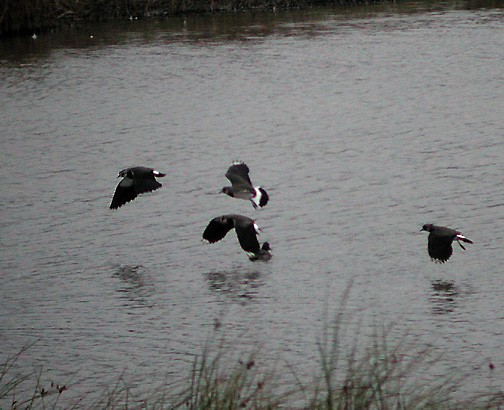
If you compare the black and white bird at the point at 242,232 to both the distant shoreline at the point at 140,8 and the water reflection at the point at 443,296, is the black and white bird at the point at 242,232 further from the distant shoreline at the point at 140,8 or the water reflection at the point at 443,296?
the distant shoreline at the point at 140,8

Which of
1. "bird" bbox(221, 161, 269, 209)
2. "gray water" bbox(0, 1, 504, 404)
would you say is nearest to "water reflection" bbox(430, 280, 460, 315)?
"gray water" bbox(0, 1, 504, 404)

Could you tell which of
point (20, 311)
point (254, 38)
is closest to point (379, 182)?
point (20, 311)

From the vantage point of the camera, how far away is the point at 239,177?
364 inches

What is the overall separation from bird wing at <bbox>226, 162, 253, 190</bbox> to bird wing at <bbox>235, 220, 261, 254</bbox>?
699 mm

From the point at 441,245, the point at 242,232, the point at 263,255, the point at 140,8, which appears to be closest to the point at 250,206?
the point at 263,255

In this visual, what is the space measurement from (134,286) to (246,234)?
957 millimetres

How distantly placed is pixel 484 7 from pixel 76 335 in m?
22.5

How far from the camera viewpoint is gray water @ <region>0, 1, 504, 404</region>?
7.31 meters

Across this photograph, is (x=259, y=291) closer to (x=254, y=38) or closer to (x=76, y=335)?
(x=76, y=335)

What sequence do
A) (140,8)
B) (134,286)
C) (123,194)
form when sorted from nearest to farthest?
(134,286) → (123,194) → (140,8)

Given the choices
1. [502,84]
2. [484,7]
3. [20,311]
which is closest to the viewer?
[20,311]

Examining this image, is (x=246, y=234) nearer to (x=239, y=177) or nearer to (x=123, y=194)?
(x=239, y=177)

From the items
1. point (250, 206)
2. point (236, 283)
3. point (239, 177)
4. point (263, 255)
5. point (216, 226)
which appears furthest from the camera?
point (250, 206)

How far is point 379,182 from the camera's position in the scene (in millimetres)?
11391
